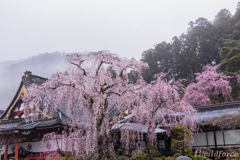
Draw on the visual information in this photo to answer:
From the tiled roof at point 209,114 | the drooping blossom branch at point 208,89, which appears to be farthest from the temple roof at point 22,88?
the drooping blossom branch at point 208,89

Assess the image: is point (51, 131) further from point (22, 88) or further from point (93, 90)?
point (93, 90)

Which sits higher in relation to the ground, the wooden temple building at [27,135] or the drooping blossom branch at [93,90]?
the drooping blossom branch at [93,90]

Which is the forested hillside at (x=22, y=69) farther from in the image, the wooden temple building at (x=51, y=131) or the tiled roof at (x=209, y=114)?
the tiled roof at (x=209, y=114)

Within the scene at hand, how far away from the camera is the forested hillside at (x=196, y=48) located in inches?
1182

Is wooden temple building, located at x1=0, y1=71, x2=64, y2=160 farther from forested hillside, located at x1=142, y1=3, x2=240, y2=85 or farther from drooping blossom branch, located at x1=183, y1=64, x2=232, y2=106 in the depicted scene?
forested hillside, located at x1=142, y1=3, x2=240, y2=85

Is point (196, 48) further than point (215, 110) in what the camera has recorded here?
Yes

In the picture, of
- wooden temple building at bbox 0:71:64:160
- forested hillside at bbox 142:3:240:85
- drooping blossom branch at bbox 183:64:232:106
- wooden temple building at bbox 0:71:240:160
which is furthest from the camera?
forested hillside at bbox 142:3:240:85

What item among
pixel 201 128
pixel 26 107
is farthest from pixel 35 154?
pixel 201 128

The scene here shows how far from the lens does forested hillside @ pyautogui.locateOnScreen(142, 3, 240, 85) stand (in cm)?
3003

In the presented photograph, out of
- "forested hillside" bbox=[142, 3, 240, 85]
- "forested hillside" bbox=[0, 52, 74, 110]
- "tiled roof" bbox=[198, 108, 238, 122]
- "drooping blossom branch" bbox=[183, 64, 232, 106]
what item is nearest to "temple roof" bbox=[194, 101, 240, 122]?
"tiled roof" bbox=[198, 108, 238, 122]

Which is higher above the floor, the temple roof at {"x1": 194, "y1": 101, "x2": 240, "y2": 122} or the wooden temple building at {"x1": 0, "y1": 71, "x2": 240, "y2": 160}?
the temple roof at {"x1": 194, "y1": 101, "x2": 240, "y2": 122}

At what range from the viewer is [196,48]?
32594 millimetres

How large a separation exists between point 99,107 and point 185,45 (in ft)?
90.3

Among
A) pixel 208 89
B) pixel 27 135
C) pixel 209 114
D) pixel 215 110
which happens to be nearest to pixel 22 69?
pixel 27 135
